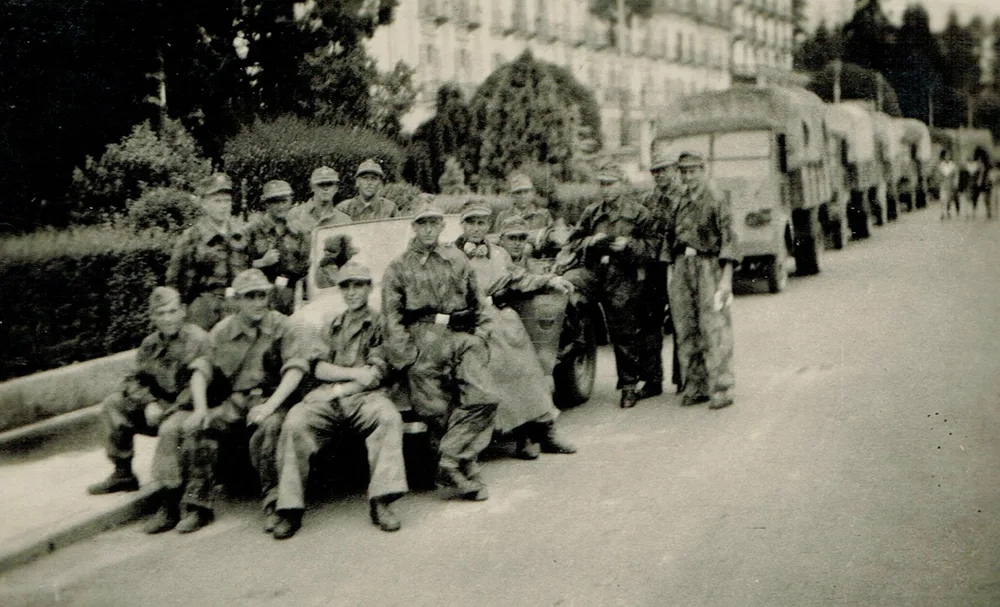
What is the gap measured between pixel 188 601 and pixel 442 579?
1.20m

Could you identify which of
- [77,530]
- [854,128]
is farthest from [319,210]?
[854,128]

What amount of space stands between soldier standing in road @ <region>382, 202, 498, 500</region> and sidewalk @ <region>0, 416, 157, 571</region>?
177cm

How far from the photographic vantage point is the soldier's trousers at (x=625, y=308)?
9.57 meters

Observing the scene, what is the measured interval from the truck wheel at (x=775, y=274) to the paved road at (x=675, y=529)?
706 cm

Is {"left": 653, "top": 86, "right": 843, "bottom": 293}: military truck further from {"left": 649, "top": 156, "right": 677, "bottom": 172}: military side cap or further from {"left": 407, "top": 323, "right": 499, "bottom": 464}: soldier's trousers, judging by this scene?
{"left": 407, "top": 323, "right": 499, "bottom": 464}: soldier's trousers

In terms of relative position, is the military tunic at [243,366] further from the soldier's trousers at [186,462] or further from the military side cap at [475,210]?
the military side cap at [475,210]

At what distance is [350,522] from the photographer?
6598mm

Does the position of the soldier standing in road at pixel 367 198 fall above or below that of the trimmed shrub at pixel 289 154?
below

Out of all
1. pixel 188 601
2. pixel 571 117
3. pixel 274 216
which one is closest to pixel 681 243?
pixel 274 216

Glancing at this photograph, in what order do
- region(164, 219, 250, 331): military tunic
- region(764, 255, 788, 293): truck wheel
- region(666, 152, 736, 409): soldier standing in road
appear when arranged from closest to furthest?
region(164, 219, 250, 331): military tunic < region(666, 152, 736, 409): soldier standing in road < region(764, 255, 788, 293): truck wheel

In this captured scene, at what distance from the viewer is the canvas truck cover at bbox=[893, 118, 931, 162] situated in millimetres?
34438

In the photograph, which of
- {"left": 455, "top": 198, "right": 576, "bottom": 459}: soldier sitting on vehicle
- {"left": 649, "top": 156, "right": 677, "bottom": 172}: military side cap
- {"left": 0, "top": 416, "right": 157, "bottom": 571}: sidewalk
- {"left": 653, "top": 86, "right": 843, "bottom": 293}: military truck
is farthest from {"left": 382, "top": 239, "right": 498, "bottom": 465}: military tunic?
{"left": 653, "top": 86, "right": 843, "bottom": 293}: military truck

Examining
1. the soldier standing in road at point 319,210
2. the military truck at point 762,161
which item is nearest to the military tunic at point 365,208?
the soldier standing in road at point 319,210

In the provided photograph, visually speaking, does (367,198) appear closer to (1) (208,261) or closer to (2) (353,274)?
(1) (208,261)
